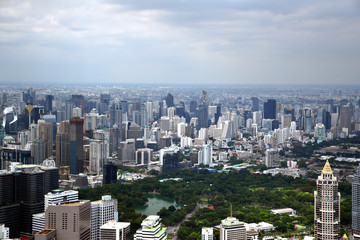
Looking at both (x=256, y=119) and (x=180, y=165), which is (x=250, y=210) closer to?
(x=180, y=165)

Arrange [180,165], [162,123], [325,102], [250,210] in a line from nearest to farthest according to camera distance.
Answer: [250,210] < [180,165] < [325,102] < [162,123]

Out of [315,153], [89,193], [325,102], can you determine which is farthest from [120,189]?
[325,102]

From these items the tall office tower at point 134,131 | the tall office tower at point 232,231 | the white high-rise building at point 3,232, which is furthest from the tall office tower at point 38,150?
the tall office tower at point 232,231

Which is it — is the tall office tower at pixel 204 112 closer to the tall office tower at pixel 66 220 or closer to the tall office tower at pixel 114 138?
the tall office tower at pixel 114 138

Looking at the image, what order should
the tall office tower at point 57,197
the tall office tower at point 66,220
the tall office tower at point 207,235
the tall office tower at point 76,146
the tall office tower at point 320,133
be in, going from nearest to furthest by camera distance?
1. the tall office tower at point 66,220
2. the tall office tower at point 207,235
3. the tall office tower at point 57,197
4. the tall office tower at point 76,146
5. the tall office tower at point 320,133

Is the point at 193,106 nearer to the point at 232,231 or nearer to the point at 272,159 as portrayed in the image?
the point at 272,159

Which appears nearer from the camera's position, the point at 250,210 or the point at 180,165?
the point at 250,210
